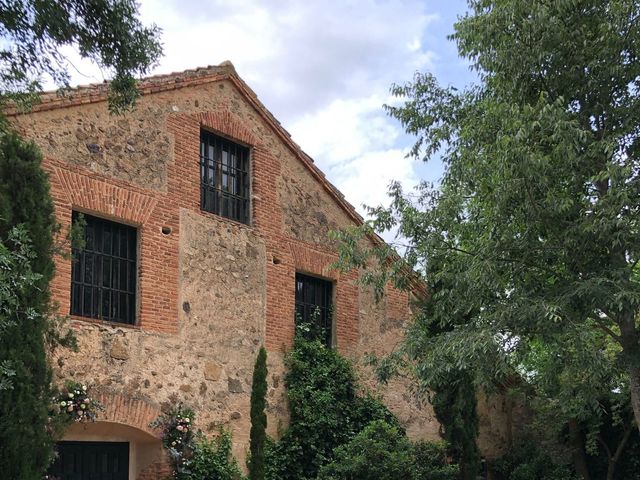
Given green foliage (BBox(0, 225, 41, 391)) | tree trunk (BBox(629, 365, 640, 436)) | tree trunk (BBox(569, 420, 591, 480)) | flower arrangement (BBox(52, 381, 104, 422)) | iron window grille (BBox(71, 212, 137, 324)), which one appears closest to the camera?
green foliage (BBox(0, 225, 41, 391))

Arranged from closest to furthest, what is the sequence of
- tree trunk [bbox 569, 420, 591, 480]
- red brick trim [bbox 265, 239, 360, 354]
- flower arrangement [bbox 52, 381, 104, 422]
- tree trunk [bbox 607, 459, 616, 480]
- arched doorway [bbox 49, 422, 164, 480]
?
flower arrangement [bbox 52, 381, 104, 422] < arched doorway [bbox 49, 422, 164, 480] < red brick trim [bbox 265, 239, 360, 354] < tree trunk [bbox 607, 459, 616, 480] < tree trunk [bbox 569, 420, 591, 480]

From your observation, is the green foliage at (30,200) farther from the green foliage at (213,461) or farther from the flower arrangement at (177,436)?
the green foliage at (213,461)

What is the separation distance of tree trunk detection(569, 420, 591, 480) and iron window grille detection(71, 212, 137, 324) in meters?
10.0

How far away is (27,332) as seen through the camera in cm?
948

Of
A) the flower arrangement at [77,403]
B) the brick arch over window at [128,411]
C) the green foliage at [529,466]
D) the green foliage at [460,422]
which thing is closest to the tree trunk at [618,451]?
the green foliage at [529,466]

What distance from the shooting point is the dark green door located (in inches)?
467

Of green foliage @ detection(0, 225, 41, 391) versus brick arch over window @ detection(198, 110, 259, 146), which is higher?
brick arch over window @ detection(198, 110, 259, 146)

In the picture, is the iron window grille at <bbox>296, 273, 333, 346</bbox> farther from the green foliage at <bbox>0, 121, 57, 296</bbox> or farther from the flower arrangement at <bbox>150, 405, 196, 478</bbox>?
the green foliage at <bbox>0, 121, 57, 296</bbox>

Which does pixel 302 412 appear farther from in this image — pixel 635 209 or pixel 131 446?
pixel 635 209

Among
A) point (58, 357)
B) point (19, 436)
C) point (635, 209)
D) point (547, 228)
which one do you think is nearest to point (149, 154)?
point (58, 357)

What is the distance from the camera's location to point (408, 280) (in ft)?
39.6

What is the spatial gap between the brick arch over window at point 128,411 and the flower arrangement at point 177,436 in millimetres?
108

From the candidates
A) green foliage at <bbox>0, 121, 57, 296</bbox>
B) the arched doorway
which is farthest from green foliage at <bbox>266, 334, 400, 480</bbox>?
green foliage at <bbox>0, 121, 57, 296</bbox>

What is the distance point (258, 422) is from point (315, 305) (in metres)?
3.00
